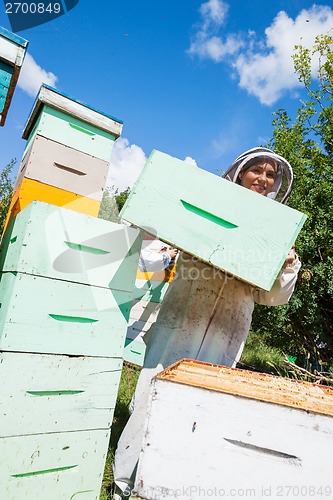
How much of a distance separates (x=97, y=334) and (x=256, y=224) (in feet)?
2.84

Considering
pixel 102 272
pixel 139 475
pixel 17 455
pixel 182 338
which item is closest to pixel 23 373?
pixel 17 455

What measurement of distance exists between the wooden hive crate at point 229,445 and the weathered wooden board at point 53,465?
0.70 m

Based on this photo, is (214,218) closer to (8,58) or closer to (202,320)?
Result: (202,320)

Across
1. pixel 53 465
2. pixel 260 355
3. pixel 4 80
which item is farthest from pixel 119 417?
pixel 260 355

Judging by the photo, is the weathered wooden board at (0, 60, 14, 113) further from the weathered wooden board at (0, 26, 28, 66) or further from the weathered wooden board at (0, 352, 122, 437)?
the weathered wooden board at (0, 352, 122, 437)

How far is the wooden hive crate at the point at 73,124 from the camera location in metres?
2.04

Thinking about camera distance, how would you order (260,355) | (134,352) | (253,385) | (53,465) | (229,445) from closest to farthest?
(229,445)
(253,385)
(53,465)
(134,352)
(260,355)

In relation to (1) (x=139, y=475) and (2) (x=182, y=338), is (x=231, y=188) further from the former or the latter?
(1) (x=139, y=475)

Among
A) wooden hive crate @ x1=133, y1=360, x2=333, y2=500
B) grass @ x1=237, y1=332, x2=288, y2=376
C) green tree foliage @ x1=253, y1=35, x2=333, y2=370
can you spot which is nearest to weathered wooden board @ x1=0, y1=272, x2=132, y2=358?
wooden hive crate @ x1=133, y1=360, x2=333, y2=500

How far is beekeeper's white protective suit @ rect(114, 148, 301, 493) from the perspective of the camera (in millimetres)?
1899

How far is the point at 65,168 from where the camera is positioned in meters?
2.12

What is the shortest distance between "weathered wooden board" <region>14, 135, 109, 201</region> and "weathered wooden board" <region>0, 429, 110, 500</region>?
52.8 inches

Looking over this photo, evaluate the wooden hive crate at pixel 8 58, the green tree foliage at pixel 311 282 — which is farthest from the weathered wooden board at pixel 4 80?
the green tree foliage at pixel 311 282

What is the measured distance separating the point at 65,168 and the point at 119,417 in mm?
2113
